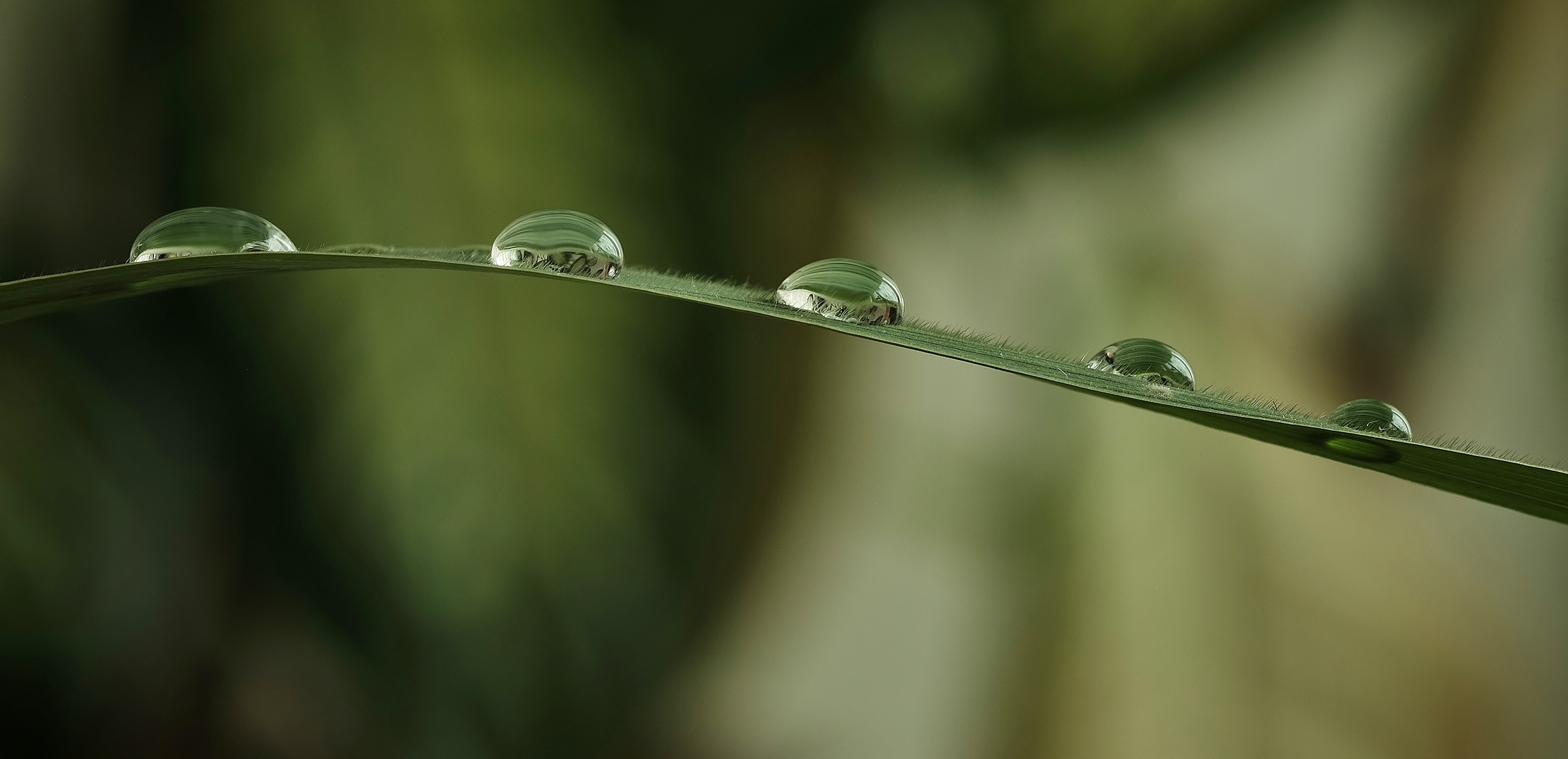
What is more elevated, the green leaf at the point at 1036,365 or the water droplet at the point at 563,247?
the water droplet at the point at 563,247

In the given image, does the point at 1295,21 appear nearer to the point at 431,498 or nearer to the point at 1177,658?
the point at 1177,658

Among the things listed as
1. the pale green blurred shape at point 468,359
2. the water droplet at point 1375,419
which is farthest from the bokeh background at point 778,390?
the water droplet at point 1375,419

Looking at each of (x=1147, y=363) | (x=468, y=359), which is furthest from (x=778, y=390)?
(x=1147, y=363)

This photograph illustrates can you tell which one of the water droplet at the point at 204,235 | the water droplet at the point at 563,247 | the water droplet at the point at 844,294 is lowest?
the water droplet at the point at 204,235

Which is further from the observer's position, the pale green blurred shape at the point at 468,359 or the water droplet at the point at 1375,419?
the pale green blurred shape at the point at 468,359

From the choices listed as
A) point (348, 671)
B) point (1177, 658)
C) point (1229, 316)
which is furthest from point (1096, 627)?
point (348, 671)

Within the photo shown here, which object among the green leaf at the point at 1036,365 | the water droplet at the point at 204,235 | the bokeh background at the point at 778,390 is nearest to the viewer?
the green leaf at the point at 1036,365

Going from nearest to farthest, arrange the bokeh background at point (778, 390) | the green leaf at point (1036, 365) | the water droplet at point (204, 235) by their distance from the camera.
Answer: the green leaf at point (1036, 365) < the water droplet at point (204, 235) < the bokeh background at point (778, 390)

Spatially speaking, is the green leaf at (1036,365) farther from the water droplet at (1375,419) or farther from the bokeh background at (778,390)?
the bokeh background at (778,390)
